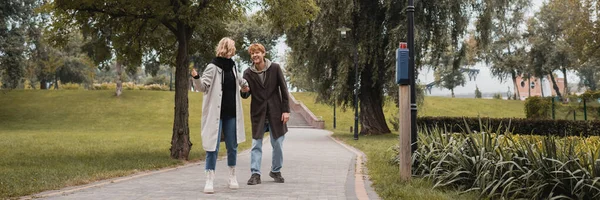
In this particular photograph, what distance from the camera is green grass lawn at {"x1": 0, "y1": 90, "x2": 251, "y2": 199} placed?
8820mm


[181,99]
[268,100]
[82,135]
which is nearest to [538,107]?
[181,99]

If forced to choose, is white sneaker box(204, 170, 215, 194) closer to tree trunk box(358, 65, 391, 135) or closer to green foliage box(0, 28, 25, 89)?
tree trunk box(358, 65, 391, 135)

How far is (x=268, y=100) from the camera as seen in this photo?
7.26m

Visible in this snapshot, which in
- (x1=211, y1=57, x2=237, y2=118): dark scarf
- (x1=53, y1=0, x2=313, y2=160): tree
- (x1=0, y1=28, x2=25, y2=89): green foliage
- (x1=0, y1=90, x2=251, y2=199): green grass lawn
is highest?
(x1=0, y1=28, x2=25, y2=89): green foliage

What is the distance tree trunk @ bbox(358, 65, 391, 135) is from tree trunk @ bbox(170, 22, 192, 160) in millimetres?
14474

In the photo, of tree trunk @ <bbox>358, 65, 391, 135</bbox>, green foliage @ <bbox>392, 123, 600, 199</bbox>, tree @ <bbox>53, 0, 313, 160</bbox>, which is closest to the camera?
green foliage @ <bbox>392, 123, 600, 199</bbox>

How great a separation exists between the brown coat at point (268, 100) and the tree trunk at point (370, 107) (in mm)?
18397

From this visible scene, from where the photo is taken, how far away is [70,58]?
6228 centimetres

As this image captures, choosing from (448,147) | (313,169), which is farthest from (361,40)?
(448,147)

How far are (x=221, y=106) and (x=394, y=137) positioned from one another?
1778 centimetres

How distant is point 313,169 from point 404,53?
139 inches

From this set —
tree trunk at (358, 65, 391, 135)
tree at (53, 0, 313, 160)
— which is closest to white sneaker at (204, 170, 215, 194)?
tree at (53, 0, 313, 160)

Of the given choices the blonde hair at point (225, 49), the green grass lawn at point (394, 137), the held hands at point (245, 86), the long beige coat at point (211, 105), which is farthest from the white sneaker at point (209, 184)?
the green grass lawn at point (394, 137)

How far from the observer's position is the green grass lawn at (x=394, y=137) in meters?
6.17
